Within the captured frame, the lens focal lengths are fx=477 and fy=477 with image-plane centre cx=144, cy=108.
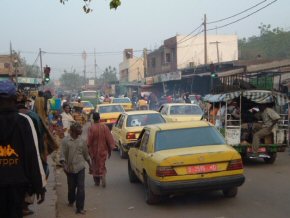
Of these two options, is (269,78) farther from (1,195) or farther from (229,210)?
(1,195)

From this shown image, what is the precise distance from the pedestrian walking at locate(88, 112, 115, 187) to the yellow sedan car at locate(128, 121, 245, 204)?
5.65 feet

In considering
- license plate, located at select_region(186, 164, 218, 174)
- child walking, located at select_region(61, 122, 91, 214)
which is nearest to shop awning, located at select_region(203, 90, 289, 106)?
license plate, located at select_region(186, 164, 218, 174)

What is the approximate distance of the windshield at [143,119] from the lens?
14760mm

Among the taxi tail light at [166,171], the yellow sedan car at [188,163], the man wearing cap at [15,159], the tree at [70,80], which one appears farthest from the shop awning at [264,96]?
the tree at [70,80]

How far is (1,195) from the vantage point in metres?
3.76

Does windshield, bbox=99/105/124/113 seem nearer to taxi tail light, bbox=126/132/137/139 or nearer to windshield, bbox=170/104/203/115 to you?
windshield, bbox=170/104/203/115

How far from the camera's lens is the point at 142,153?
912 cm

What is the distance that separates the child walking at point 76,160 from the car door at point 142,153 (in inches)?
47.6

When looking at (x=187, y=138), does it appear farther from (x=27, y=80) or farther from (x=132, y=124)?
(x=27, y=80)

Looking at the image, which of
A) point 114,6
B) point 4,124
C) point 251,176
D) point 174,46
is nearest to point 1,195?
point 4,124

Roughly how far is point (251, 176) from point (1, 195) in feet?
26.4

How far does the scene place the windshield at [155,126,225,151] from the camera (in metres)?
8.50

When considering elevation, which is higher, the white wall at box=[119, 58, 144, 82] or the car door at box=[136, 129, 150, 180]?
the white wall at box=[119, 58, 144, 82]

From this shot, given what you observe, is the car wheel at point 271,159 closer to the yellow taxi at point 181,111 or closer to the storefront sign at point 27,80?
the yellow taxi at point 181,111
